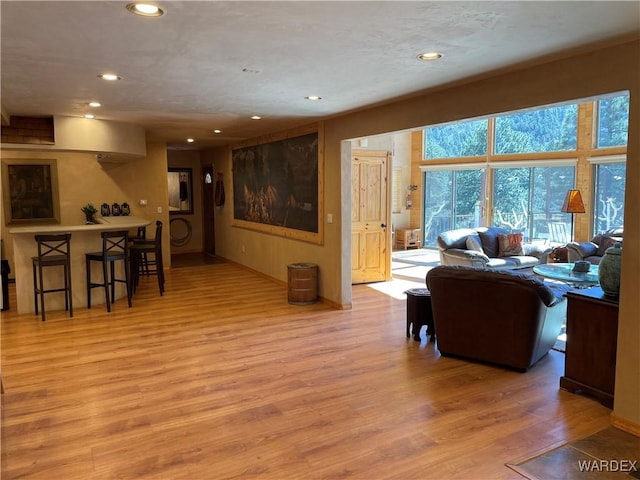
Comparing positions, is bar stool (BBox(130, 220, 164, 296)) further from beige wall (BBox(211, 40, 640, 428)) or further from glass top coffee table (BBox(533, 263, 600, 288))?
glass top coffee table (BBox(533, 263, 600, 288))

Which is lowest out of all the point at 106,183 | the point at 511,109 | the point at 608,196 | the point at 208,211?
the point at 208,211

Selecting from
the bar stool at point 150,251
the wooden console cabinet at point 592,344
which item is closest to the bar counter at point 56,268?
the bar stool at point 150,251

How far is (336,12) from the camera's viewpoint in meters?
2.44

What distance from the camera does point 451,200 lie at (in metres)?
12.4

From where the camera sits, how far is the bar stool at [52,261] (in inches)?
216

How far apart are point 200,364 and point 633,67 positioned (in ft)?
12.8

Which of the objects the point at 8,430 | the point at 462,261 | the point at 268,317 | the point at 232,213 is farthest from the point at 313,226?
the point at 8,430

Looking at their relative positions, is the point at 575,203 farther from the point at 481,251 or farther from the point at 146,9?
the point at 146,9

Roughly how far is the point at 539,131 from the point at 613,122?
1.60 metres

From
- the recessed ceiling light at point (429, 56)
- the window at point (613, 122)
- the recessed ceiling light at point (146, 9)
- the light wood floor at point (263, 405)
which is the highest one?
the window at point (613, 122)

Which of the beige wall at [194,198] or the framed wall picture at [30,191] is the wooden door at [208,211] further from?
the framed wall picture at [30,191]

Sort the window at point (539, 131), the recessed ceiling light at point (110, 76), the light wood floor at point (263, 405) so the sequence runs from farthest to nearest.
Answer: the window at point (539, 131) < the recessed ceiling light at point (110, 76) < the light wood floor at point (263, 405)

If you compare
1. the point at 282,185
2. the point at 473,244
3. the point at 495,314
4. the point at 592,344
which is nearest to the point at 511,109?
the point at 495,314

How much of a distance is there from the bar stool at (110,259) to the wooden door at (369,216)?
3308 millimetres
